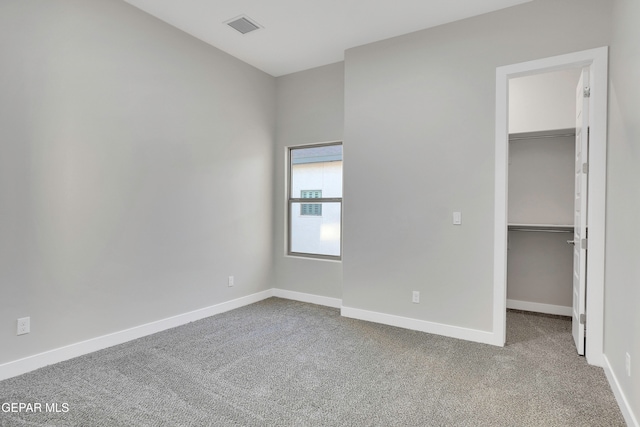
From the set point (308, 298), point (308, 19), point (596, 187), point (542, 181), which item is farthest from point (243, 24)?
point (542, 181)

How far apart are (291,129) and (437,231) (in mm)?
2405

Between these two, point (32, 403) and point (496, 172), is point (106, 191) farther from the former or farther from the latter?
point (496, 172)

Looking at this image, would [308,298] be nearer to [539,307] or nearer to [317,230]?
[317,230]

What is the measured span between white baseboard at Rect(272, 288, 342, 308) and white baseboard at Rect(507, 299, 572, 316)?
6.95 ft

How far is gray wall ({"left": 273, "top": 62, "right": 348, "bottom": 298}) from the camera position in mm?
4281

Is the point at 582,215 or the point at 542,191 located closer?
the point at 582,215

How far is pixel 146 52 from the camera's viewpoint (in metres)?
3.19

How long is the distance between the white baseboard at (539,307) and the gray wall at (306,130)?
2119 millimetres

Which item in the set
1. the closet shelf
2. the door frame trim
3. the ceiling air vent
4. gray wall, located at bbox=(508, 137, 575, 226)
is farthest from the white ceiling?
the closet shelf

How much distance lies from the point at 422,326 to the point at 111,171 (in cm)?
318

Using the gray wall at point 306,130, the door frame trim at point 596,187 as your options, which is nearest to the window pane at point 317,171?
the gray wall at point 306,130

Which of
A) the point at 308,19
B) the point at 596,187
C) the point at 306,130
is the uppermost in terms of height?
the point at 308,19

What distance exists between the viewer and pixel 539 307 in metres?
4.05
